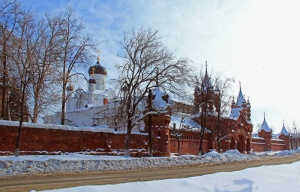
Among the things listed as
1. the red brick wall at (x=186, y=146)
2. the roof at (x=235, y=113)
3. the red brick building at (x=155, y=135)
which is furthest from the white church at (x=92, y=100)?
the roof at (x=235, y=113)

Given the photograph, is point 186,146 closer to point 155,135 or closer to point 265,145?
point 155,135

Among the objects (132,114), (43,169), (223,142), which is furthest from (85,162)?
(223,142)

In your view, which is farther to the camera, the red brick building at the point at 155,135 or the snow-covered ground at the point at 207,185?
the red brick building at the point at 155,135

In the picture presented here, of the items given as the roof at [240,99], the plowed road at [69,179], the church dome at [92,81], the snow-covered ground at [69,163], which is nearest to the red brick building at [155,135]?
the roof at [240,99]

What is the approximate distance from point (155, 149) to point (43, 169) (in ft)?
60.4

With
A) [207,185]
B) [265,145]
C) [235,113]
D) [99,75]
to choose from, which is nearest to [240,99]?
[235,113]

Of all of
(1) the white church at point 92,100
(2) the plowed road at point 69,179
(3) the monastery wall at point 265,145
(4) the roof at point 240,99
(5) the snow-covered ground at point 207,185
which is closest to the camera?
(5) the snow-covered ground at point 207,185

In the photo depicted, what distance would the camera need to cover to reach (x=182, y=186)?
1109 cm

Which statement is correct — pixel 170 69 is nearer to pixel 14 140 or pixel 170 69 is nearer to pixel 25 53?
pixel 25 53

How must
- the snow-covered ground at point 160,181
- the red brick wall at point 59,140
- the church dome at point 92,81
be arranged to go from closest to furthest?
the snow-covered ground at point 160,181 → the red brick wall at point 59,140 → the church dome at point 92,81

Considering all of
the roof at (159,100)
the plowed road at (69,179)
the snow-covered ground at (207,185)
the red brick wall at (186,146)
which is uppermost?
the roof at (159,100)

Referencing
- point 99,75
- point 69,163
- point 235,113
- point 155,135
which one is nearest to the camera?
point 69,163

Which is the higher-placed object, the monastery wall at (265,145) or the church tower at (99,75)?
the church tower at (99,75)

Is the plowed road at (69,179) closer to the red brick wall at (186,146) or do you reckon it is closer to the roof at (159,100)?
the roof at (159,100)
